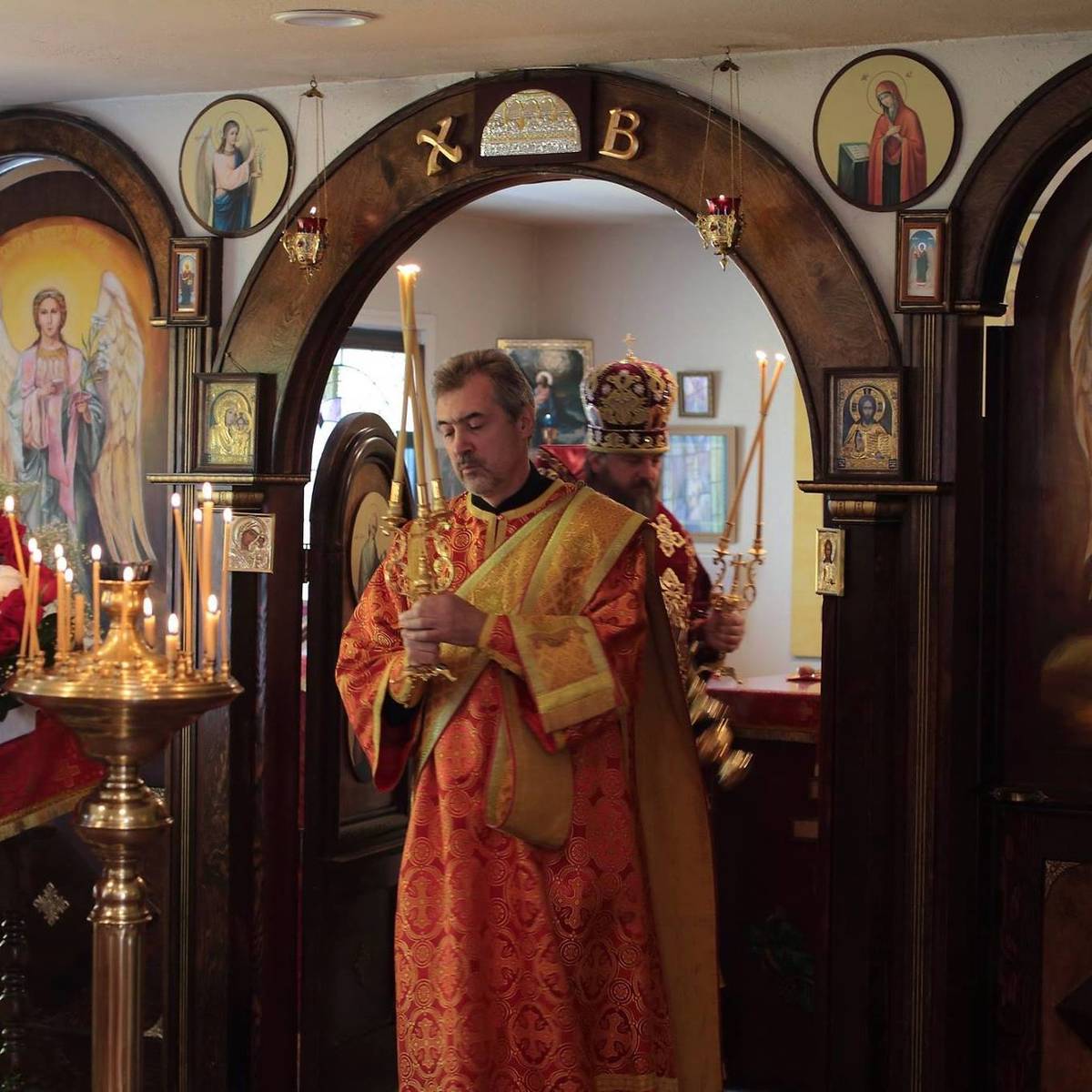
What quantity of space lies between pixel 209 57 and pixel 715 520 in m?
5.21

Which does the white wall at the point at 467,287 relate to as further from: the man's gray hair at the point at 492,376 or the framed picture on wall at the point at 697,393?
the man's gray hair at the point at 492,376

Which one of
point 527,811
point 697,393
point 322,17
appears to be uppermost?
point 322,17

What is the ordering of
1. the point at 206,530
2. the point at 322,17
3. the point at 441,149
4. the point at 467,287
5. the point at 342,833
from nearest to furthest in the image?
the point at 206,530 < the point at 322,17 < the point at 441,149 < the point at 342,833 < the point at 467,287

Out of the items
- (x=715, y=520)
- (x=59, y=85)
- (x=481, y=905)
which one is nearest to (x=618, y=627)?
(x=481, y=905)

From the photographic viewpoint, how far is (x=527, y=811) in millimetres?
3734

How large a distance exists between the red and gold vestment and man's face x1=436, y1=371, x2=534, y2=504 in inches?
4.8

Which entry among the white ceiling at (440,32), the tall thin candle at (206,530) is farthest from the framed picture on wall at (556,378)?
the tall thin candle at (206,530)

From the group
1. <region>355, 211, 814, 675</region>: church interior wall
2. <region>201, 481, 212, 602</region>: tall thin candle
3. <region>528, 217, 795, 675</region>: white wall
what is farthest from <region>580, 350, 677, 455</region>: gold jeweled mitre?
<region>528, 217, 795, 675</region>: white wall

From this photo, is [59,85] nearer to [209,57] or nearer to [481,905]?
[209,57]

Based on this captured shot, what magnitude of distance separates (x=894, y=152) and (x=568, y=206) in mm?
4931

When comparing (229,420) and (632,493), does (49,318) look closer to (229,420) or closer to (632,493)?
(229,420)

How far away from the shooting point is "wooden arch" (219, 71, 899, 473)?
4227mm

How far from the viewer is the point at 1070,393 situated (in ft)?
13.8

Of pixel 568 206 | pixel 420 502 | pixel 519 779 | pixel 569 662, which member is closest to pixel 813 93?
pixel 569 662
